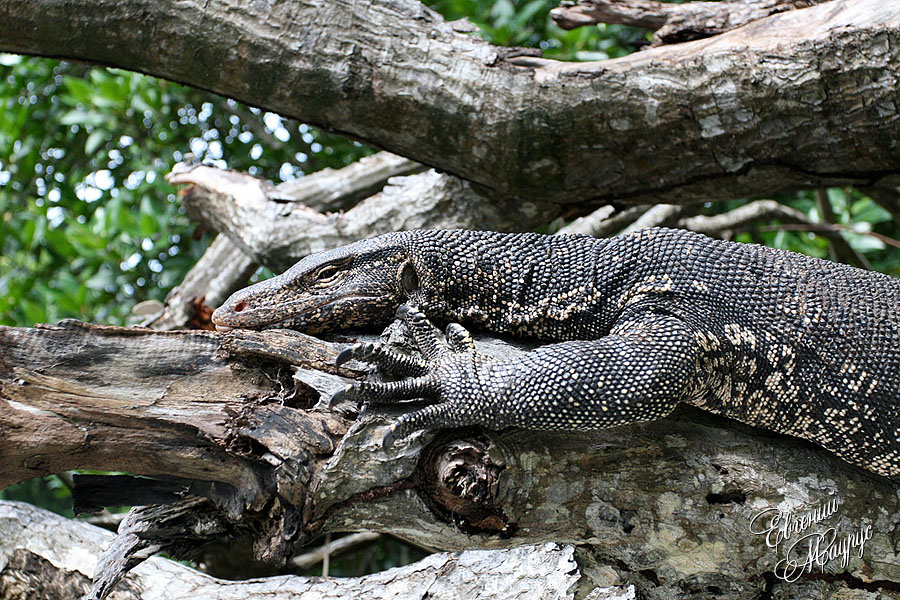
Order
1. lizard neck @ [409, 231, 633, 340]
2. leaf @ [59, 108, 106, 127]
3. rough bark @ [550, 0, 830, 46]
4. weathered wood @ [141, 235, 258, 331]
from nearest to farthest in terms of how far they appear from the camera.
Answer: lizard neck @ [409, 231, 633, 340] → rough bark @ [550, 0, 830, 46] → weathered wood @ [141, 235, 258, 331] → leaf @ [59, 108, 106, 127]

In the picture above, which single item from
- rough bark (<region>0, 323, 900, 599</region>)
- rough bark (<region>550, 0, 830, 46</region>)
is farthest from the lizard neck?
rough bark (<region>550, 0, 830, 46</region>)

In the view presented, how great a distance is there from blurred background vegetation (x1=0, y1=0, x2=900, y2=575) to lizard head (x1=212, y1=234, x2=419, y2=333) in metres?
3.06

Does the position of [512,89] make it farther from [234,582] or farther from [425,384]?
[234,582]

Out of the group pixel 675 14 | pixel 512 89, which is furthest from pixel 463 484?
pixel 675 14

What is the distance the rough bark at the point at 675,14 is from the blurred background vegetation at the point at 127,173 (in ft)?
6.13

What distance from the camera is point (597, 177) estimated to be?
4.20 m

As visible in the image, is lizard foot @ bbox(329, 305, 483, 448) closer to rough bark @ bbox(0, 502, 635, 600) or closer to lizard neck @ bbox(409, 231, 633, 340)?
lizard neck @ bbox(409, 231, 633, 340)

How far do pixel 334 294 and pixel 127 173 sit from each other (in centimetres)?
475

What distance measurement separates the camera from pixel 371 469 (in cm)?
267

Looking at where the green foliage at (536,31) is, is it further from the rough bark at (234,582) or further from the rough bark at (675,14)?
the rough bark at (234,582)

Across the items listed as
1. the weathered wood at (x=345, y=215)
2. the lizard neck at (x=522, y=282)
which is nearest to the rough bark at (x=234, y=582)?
the lizard neck at (x=522, y=282)

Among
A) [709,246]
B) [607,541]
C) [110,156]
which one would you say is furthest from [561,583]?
[110,156]

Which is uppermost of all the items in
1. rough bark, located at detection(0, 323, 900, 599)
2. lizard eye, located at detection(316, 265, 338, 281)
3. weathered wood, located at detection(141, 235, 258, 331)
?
lizard eye, located at detection(316, 265, 338, 281)

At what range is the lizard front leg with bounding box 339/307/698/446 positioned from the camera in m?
2.68
